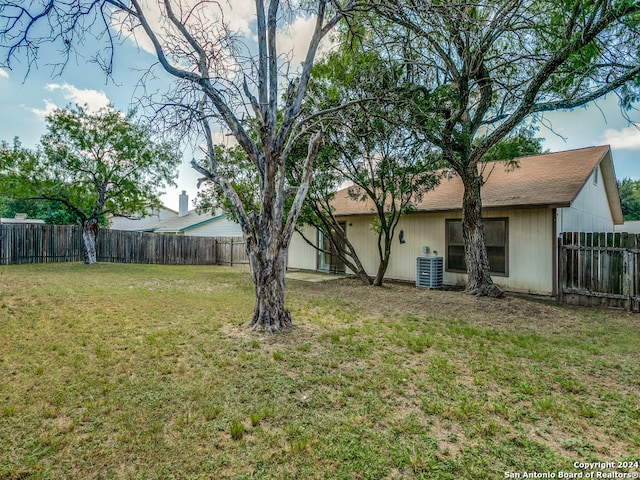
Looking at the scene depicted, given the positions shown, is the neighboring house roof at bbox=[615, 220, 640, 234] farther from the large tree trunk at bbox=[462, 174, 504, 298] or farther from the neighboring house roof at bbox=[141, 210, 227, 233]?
the neighboring house roof at bbox=[141, 210, 227, 233]

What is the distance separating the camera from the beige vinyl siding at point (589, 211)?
8.57 metres

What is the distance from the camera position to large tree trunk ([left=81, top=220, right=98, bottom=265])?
1451cm

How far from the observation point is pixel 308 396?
295 cm

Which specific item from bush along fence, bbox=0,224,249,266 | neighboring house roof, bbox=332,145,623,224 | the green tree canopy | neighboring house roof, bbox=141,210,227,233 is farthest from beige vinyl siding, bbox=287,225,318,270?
neighboring house roof, bbox=141,210,227,233

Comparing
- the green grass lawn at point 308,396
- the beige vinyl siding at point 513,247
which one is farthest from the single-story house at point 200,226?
the green grass lawn at point 308,396

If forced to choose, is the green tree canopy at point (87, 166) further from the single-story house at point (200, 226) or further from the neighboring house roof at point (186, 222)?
the neighboring house roof at point (186, 222)

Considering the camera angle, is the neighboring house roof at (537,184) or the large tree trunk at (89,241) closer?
the neighboring house roof at (537,184)

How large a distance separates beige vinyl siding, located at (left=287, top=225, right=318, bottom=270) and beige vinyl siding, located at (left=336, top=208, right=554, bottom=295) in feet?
11.1

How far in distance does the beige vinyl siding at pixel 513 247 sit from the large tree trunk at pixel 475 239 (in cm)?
118

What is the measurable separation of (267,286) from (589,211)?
1016 cm

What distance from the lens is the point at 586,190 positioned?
9445 mm

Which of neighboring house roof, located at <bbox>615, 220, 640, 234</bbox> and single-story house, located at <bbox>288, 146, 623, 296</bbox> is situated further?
neighboring house roof, located at <bbox>615, 220, 640, 234</bbox>

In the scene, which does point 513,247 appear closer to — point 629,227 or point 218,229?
point 629,227

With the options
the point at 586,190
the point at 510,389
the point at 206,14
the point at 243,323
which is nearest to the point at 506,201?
the point at 586,190
